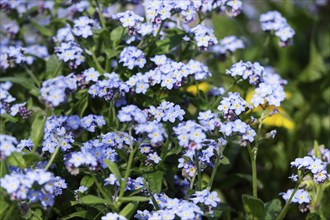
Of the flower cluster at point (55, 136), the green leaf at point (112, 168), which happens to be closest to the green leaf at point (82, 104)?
the flower cluster at point (55, 136)

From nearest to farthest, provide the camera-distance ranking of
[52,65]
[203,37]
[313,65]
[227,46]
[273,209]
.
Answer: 1. [203,37]
2. [273,209]
3. [52,65]
4. [227,46]
5. [313,65]

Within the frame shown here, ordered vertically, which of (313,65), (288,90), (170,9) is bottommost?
(313,65)

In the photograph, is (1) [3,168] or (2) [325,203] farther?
(2) [325,203]

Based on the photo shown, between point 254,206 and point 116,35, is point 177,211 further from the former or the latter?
point 116,35

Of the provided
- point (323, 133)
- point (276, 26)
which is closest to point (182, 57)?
point (276, 26)

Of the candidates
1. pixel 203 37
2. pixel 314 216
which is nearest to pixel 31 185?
pixel 203 37

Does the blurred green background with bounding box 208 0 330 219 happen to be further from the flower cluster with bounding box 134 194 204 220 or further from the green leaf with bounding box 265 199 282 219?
the flower cluster with bounding box 134 194 204 220

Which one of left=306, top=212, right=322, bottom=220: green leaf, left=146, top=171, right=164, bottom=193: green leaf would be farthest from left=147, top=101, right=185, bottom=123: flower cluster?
left=306, top=212, right=322, bottom=220: green leaf

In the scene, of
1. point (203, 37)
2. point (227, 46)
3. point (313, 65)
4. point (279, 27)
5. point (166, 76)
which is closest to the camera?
point (166, 76)
